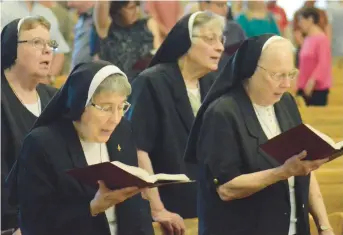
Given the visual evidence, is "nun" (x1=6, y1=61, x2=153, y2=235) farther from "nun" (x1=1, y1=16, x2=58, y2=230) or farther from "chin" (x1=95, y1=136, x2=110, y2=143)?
"nun" (x1=1, y1=16, x2=58, y2=230)

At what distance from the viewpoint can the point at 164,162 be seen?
199 inches

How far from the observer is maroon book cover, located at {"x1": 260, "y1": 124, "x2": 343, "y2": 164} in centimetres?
369

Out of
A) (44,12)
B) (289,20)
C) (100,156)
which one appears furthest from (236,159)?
(289,20)

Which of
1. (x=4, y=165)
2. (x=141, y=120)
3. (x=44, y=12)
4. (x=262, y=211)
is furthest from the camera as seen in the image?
(x=44, y=12)

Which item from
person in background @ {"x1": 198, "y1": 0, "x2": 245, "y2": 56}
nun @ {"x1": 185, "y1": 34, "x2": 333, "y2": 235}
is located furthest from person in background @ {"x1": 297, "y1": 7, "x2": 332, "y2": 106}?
nun @ {"x1": 185, "y1": 34, "x2": 333, "y2": 235}

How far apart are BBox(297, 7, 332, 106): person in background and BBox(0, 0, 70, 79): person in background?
2.42 metres

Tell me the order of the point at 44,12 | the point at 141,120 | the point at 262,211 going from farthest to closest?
the point at 44,12, the point at 141,120, the point at 262,211

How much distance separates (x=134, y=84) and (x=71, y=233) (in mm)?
1501

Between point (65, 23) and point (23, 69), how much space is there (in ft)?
9.67

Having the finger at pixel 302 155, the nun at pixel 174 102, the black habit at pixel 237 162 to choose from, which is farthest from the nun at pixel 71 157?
the nun at pixel 174 102

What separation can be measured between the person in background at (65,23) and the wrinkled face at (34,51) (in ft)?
8.79

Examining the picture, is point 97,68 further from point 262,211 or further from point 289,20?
point 289,20

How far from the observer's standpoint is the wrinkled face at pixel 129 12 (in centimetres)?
625

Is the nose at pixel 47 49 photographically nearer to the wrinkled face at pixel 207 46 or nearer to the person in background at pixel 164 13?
the wrinkled face at pixel 207 46
